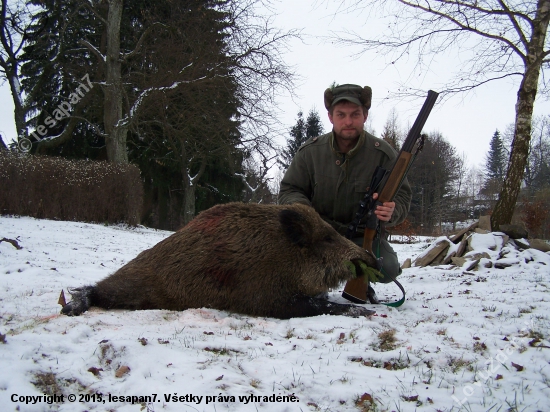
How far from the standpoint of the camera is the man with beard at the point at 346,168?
4602mm

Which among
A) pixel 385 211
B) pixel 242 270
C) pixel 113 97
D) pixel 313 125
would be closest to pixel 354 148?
pixel 385 211

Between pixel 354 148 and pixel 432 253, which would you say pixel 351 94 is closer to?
pixel 354 148

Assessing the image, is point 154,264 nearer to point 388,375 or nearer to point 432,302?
point 388,375

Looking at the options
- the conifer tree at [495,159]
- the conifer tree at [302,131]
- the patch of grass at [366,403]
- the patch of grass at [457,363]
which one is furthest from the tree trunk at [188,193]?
the conifer tree at [495,159]

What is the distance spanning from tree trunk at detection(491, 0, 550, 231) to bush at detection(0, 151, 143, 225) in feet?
41.5

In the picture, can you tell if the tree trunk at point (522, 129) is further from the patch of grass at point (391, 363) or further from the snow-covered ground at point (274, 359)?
the patch of grass at point (391, 363)

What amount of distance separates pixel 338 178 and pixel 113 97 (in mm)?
14782

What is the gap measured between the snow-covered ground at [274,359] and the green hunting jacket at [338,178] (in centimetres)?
134

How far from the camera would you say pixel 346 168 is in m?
4.70

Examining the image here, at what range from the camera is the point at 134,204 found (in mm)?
15094

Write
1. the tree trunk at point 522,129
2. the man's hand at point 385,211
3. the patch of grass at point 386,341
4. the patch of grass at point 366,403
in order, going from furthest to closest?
the tree trunk at point 522,129 < the man's hand at point 385,211 < the patch of grass at point 386,341 < the patch of grass at point 366,403

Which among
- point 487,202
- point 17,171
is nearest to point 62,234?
point 17,171

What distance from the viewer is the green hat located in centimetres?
452

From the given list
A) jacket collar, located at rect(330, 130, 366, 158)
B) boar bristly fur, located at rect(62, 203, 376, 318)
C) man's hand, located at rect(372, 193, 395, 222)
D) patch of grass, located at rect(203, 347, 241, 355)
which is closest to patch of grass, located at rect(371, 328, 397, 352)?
boar bristly fur, located at rect(62, 203, 376, 318)
